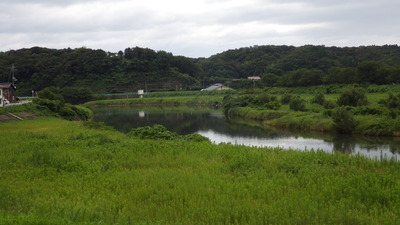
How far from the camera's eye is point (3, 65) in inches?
Answer: 3848

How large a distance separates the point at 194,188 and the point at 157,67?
11927 centimetres

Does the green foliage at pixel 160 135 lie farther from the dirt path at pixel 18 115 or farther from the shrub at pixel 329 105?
the shrub at pixel 329 105

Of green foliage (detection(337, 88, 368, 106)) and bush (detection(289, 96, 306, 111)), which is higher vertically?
green foliage (detection(337, 88, 368, 106))

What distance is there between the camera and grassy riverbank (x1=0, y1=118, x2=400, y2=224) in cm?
820

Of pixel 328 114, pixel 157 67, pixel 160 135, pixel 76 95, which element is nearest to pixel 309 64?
pixel 157 67

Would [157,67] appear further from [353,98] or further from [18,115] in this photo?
[353,98]

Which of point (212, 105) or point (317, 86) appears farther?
point (212, 105)

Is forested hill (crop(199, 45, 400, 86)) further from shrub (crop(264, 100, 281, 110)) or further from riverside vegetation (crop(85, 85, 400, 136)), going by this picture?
shrub (crop(264, 100, 281, 110))

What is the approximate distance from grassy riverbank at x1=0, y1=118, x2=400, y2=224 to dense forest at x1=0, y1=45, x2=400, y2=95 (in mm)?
65128

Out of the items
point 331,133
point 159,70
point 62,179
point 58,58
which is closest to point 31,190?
point 62,179

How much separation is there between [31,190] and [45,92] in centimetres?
5464

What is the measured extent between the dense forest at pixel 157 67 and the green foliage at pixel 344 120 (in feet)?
144

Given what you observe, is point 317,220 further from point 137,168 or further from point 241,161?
point 137,168

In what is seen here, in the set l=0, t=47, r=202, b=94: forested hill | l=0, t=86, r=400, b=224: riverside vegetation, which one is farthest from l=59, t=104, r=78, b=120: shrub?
l=0, t=47, r=202, b=94: forested hill
